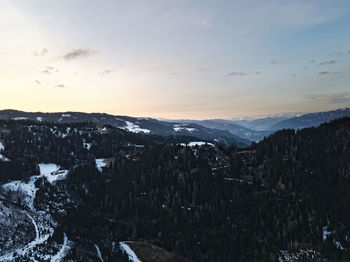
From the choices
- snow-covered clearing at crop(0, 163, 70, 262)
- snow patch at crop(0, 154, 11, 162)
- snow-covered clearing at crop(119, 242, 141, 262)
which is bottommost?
snow-covered clearing at crop(119, 242, 141, 262)

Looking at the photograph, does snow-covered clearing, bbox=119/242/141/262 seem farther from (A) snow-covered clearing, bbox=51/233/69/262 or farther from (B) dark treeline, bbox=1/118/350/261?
(A) snow-covered clearing, bbox=51/233/69/262

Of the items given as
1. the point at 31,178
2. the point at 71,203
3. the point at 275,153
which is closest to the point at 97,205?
the point at 71,203

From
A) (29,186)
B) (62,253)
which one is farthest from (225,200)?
(29,186)

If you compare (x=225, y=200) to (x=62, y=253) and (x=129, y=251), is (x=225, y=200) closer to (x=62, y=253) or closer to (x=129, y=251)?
(x=129, y=251)

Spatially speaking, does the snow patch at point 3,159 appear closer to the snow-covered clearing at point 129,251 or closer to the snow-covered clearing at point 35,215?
the snow-covered clearing at point 35,215

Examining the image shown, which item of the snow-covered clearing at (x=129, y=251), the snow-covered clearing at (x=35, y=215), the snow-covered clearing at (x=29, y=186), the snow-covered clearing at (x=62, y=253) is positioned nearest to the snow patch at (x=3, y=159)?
the snow-covered clearing at (x=35, y=215)

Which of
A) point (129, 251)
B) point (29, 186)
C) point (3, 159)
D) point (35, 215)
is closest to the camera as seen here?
point (129, 251)

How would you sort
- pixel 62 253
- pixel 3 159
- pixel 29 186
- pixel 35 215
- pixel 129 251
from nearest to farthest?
pixel 62 253 < pixel 129 251 < pixel 35 215 < pixel 29 186 < pixel 3 159

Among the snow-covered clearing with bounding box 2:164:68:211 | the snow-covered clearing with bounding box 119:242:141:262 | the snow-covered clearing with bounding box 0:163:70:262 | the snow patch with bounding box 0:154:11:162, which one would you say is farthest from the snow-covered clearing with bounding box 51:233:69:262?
the snow patch with bounding box 0:154:11:162

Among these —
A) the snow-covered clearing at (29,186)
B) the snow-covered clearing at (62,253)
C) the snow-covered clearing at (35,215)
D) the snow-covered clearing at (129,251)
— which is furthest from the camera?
the snow-covered clearing at (29,186)

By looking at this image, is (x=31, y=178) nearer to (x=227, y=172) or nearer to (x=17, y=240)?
(x=17, y=240)
